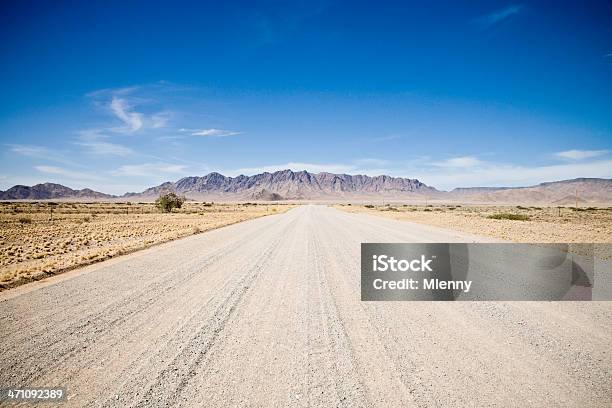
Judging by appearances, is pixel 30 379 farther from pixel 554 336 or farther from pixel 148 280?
pixel 554 336

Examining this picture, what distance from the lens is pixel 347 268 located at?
1015 cm

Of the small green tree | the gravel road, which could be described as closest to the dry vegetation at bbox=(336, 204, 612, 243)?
the gravel road

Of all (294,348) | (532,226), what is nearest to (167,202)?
(532,226)

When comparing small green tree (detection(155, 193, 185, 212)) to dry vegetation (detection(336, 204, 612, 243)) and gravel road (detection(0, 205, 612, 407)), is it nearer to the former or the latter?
dry vegetation (detection(336, 204, 612, 243))

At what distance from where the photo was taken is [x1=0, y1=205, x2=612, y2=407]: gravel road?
3627 millimetres

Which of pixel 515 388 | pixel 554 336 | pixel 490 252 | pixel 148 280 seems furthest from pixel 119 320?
pixel 490 252

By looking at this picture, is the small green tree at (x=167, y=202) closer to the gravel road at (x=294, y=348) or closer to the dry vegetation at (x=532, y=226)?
the dry vegetation at (x=532, y=226)

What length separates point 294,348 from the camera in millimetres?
4746

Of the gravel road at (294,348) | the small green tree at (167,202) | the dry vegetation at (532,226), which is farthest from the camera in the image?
the small green tree at (167,202)

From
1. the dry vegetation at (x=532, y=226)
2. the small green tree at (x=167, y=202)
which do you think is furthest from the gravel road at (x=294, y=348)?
the small green tree at (x=167, y=202)

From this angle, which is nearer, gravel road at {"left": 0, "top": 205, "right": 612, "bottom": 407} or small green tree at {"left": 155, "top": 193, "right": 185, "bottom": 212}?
gravel road at {"left": 0, "top": 205, "right": 612, "bottom": 407}

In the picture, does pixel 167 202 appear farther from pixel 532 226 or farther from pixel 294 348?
pixel 294 348

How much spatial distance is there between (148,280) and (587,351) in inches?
355

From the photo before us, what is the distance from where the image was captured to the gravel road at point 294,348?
3.63m
